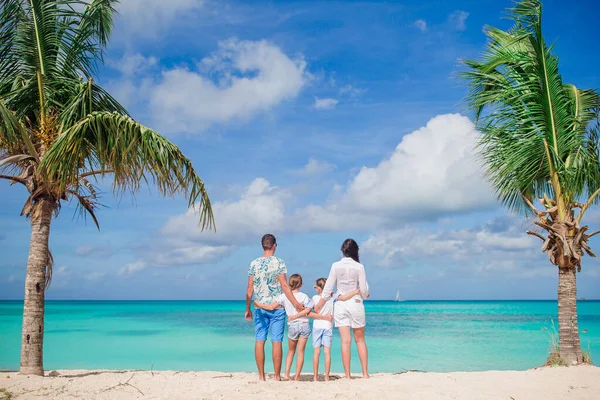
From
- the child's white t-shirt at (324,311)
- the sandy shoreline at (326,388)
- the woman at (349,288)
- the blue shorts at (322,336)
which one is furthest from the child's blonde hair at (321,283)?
the sandy shoreline at (326,388)

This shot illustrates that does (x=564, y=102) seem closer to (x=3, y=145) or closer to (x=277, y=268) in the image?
(x=277, y=268)

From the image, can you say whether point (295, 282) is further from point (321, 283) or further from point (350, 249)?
point (350, 249)

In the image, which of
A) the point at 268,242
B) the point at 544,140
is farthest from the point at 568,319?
the point at 268,242

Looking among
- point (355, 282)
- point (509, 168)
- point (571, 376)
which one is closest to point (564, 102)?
point (509, 168)

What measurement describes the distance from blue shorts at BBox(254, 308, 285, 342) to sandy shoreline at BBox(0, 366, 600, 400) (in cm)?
61

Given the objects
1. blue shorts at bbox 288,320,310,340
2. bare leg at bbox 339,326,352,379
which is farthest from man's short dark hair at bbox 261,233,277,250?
bare leg at bbox 339,326,352,379

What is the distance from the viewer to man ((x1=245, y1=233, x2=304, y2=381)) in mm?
6406

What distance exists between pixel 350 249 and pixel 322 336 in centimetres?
139

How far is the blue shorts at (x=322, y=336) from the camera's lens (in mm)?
7029

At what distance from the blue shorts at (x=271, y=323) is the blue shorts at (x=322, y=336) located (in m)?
0.81

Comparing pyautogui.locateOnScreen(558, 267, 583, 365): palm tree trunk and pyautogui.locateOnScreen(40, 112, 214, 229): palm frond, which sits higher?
pyautogui.locateOnScreen(40, 112, 214, 229): palm frond

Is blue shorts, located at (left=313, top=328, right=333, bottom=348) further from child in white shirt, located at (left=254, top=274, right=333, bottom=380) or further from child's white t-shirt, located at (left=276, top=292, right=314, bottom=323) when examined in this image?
child's white t-shirt, located at (left=276, top=292, right=314, bottom=323)

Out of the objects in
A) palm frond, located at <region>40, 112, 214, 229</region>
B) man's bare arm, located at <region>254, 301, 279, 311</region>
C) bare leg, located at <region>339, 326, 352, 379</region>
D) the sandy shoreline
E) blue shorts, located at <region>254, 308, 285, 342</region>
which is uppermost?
palm frond, located at <region>40, 112, 214, 229</region>

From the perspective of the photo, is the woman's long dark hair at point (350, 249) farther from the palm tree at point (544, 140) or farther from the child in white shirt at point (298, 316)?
the palm tree at point (544, 140)
